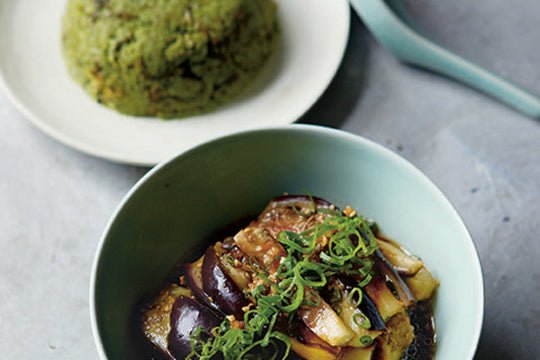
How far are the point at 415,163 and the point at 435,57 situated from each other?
0.30 meters

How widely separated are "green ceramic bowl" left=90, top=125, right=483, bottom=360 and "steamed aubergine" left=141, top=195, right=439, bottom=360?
5 centimetres

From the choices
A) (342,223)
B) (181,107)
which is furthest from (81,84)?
(342,223)

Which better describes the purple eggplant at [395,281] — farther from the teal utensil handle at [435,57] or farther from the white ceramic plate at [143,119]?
the teal utensil handle at [435,57]

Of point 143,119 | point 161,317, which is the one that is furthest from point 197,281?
point 143,119

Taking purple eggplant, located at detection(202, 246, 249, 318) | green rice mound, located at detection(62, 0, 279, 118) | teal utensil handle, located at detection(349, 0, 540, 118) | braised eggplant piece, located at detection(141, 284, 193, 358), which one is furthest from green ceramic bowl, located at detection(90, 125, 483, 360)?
teal utensil handle, located at detection(349, 0, 540, 118)

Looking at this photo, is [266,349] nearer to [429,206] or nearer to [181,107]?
[429,206]

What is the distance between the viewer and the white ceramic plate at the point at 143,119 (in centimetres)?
138

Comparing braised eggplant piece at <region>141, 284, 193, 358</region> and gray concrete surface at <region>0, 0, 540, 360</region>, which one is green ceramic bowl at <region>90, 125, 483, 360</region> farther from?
gray concrete surface at <region>0, 0, 540, 360</region>

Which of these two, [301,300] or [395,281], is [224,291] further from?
[395,281]

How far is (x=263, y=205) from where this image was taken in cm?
109

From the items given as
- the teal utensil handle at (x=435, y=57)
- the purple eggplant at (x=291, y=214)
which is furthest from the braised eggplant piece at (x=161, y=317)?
the teal utensil handle at (x=435, y=57)

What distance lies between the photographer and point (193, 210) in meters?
1.03

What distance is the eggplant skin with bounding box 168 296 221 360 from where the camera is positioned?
0.85 m

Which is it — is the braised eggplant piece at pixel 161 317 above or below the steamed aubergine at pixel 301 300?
below
